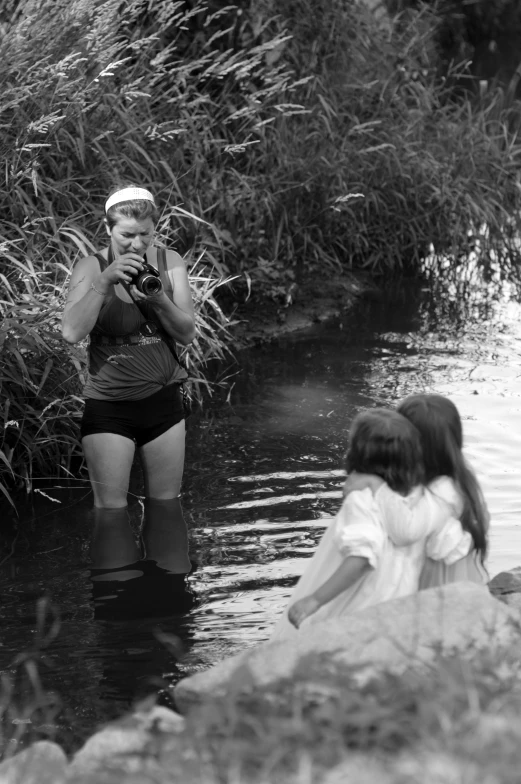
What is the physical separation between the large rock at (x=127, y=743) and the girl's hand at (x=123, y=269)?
1.92m

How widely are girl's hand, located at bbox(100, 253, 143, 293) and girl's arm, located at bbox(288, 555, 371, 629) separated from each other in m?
1.60

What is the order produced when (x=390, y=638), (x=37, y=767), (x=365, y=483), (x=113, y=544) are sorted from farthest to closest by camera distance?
(x=113, y=544)
(x=365, y=483)
(x=390, y=638)
(x=37, y=767)

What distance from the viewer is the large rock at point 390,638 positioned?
8.25 ft

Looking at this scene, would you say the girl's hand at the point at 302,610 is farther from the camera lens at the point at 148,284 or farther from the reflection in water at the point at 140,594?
the camera lens at the point at 148,284

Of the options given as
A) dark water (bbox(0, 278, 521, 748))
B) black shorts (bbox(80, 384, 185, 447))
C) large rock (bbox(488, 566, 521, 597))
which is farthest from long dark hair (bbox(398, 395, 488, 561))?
black shorts (bbox(80, 384, 185, 447))

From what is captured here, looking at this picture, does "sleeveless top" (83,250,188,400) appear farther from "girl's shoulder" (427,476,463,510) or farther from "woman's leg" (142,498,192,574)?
"girl's shoulder" (427,476,463,510)

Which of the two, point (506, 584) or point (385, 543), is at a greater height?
point (385, 543)

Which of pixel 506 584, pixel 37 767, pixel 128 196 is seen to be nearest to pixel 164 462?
pixel 128 196

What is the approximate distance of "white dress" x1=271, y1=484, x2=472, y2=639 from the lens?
2.97 metres

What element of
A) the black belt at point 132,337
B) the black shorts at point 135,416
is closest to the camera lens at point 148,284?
the black belt at point 132,337

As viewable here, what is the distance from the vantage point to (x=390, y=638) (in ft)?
8.21

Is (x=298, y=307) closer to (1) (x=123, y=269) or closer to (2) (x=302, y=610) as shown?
(1) (x=123, y=269)

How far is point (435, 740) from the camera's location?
2.06 metres

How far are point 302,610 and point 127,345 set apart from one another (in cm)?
172
